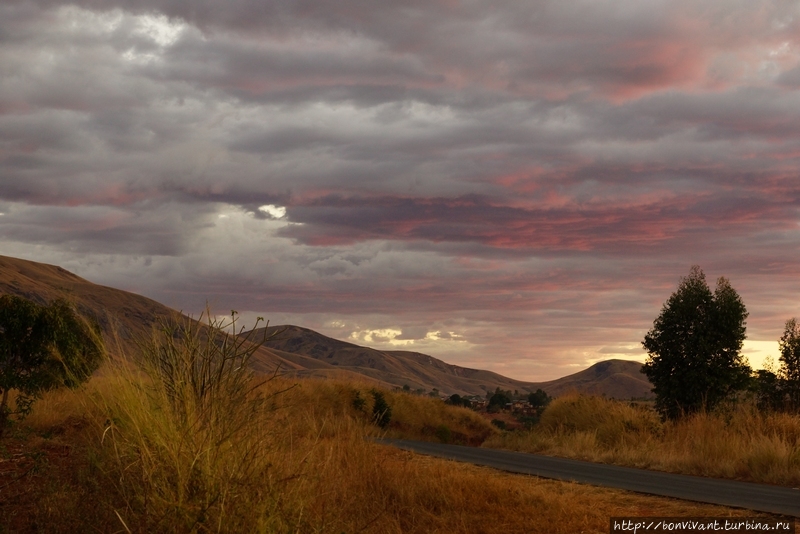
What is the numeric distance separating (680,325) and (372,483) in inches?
1266

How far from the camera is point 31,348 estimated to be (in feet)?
46.7

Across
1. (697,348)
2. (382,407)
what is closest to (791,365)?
(697,348)

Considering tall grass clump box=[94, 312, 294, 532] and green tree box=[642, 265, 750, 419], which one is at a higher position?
green tree box=[642, 265, 750, 419]

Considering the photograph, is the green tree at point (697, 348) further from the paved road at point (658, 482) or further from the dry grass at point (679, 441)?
the paved road at point (658, 482)

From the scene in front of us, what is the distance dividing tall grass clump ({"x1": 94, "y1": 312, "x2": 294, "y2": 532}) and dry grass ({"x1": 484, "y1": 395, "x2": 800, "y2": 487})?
1120 cm

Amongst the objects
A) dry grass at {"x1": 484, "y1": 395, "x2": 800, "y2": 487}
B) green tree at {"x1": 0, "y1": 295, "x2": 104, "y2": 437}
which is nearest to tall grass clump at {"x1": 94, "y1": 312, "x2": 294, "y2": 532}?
green tree at {"x1": 0, "y1": 295, "x2": 104, "y2": 437}

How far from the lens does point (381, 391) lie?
41.8 metres

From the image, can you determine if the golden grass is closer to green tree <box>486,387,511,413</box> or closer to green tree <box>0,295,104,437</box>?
green tree <box>0,295,104,437</box>

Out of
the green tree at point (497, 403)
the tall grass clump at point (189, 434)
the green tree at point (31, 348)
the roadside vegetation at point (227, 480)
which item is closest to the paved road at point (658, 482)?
the roadside vegetation at point (227, 480)

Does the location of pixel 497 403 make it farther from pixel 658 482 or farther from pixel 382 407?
pixel 658 482

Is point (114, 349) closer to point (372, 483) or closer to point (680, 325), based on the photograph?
point (372, 483)

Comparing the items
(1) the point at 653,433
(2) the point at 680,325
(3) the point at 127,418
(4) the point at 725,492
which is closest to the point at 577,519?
(4) the point at 725,492

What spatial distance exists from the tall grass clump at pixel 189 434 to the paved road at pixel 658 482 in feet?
23.9

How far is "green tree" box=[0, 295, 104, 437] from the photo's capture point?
13.8m
